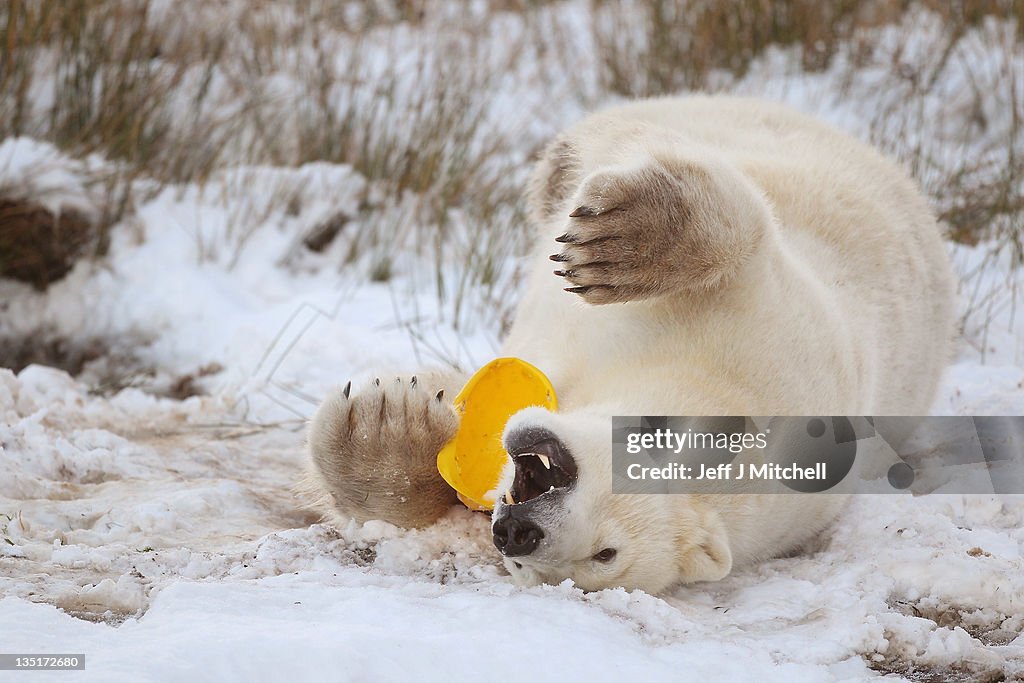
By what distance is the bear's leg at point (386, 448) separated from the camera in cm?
290

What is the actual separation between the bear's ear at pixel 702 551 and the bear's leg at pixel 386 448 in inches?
27.7

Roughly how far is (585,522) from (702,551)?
379 mm

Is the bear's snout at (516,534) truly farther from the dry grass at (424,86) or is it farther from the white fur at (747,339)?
the dry grass at (424,86)

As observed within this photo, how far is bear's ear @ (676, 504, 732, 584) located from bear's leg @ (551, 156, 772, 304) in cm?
61

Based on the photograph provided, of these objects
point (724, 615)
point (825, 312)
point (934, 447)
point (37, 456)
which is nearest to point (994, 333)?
point (934, 447)

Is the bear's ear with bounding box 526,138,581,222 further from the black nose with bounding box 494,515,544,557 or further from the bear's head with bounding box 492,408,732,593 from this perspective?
the black nose with bounding box 494,515,544,557

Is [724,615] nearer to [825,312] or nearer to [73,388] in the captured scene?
[825,312]

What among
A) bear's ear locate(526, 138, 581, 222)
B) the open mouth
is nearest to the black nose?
the open mouth

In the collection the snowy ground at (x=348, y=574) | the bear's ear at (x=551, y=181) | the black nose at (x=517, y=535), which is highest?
the bear's ear at (x=551, y=181)

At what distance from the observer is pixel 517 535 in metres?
2.36

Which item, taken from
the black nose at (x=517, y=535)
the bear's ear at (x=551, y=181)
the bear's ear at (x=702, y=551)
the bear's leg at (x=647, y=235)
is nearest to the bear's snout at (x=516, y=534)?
the black nose at (x=517, y=535)

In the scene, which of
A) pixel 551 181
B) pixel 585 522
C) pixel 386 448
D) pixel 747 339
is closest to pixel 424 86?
pixel 551 181

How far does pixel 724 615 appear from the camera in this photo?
2.58 metres

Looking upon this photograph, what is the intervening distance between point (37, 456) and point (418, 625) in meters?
1.54
